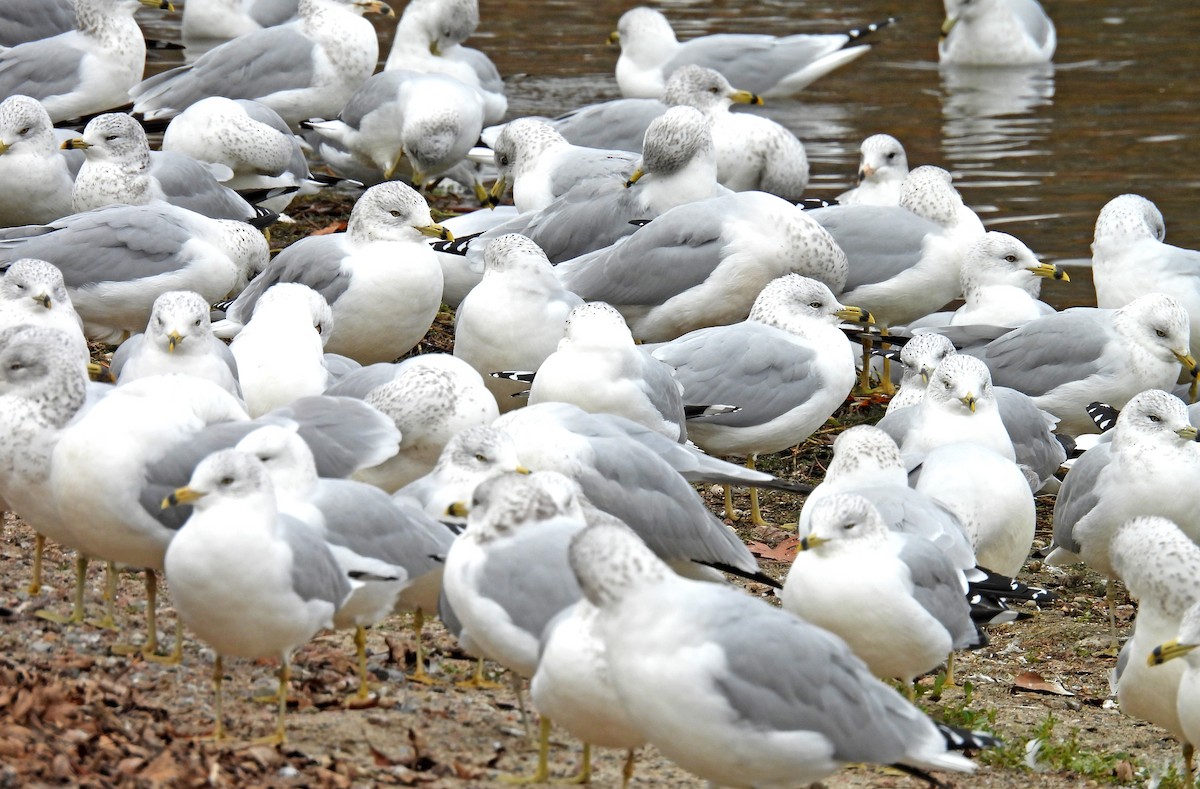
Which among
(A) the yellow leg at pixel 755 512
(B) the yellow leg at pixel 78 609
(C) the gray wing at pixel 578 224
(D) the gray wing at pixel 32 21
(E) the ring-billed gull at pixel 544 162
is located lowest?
(A) the yellow leg at pixel 755 512

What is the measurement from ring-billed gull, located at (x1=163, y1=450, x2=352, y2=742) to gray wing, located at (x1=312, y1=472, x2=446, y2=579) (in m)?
0.29

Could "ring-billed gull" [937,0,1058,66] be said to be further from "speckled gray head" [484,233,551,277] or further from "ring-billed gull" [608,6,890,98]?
"speckled gray head" [484,233,551,277]

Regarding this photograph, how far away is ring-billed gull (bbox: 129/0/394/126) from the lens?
36.8 feet

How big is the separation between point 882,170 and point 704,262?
7.63ft

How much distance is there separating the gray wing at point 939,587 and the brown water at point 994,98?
538cm

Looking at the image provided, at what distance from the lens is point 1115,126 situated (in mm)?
14164

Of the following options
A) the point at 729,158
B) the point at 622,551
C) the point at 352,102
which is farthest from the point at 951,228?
the point at 622,551

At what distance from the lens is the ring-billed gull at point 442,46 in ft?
41.0

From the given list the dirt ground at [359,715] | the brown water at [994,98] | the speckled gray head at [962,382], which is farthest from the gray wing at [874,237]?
the dirt ground at [359,715]

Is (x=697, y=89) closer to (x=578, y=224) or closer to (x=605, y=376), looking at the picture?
(x=578, y=224)

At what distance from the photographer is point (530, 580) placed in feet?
15.1

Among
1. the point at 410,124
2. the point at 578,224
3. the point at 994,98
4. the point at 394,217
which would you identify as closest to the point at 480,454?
the point at 394,217

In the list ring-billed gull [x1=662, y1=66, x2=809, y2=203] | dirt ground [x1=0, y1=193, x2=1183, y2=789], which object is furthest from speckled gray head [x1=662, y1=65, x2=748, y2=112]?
dirt ground [x1=0, y1=193, x2=1183, y2=789]

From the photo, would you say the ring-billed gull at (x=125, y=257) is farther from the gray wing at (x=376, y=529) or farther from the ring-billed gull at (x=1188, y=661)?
the ring-billed gull at (x=1188, y=661)
